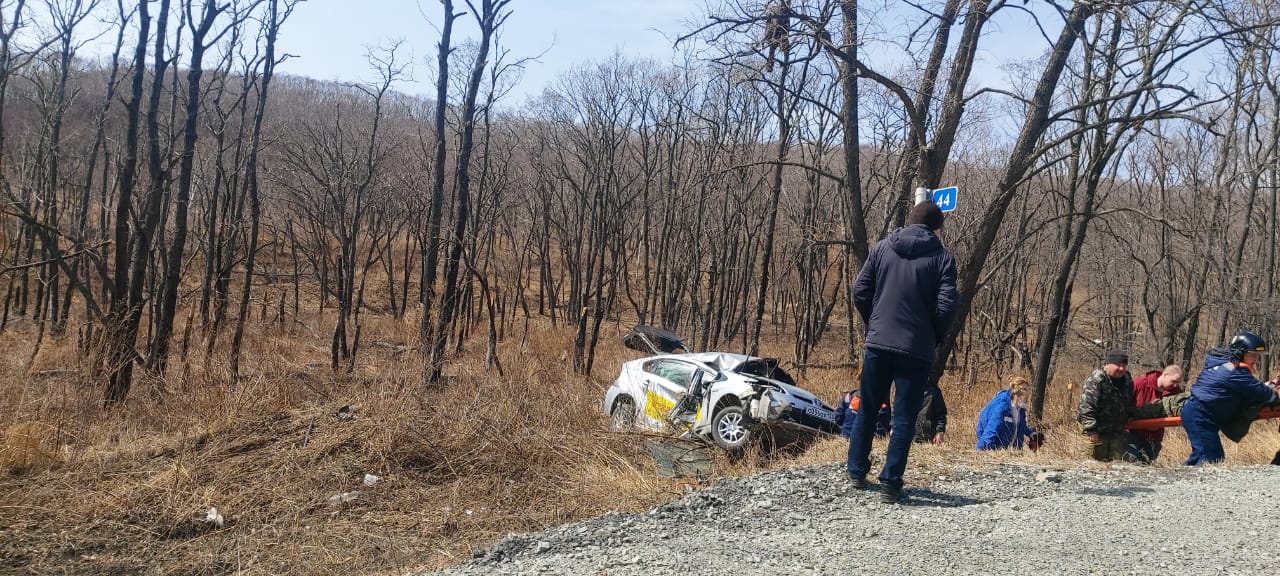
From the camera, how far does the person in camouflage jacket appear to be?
7379 mm

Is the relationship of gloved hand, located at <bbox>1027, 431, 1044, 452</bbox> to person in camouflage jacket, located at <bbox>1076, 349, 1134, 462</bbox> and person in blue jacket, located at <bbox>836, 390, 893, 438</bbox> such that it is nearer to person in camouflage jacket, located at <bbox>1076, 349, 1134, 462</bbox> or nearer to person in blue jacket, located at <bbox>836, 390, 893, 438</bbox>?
person in camouflage jacket, located at <bbox>1076, 349, 1134, 462</bbox>

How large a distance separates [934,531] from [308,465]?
5.50 metres

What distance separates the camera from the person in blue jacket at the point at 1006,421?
7.98 m

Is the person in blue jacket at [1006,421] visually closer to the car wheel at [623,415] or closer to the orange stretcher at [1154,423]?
the orange stretcher at [1154,423]

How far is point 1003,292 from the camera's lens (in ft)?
99.8

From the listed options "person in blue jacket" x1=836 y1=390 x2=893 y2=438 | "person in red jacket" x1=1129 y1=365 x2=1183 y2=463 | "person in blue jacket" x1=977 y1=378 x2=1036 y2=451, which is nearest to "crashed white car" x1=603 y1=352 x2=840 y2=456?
"person in blue jacket" x1=836 y1=390 x2=893 y2=438

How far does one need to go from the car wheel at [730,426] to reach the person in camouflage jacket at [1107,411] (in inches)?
134

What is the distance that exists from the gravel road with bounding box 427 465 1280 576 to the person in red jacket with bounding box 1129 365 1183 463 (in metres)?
1.84

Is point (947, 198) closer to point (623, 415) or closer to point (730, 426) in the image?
point (730, 426)

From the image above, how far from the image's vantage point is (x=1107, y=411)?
7.40m

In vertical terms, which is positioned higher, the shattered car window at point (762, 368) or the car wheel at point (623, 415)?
the shattered car window at point (762, 368)

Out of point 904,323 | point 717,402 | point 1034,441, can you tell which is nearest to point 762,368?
point 717,402

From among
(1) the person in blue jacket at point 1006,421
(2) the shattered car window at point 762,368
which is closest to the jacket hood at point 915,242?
(1) the person in blue jacket at point 1006,421

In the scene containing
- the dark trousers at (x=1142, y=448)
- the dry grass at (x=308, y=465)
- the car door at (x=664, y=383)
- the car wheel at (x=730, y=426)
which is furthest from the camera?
the car door at (x=664, y=383)
